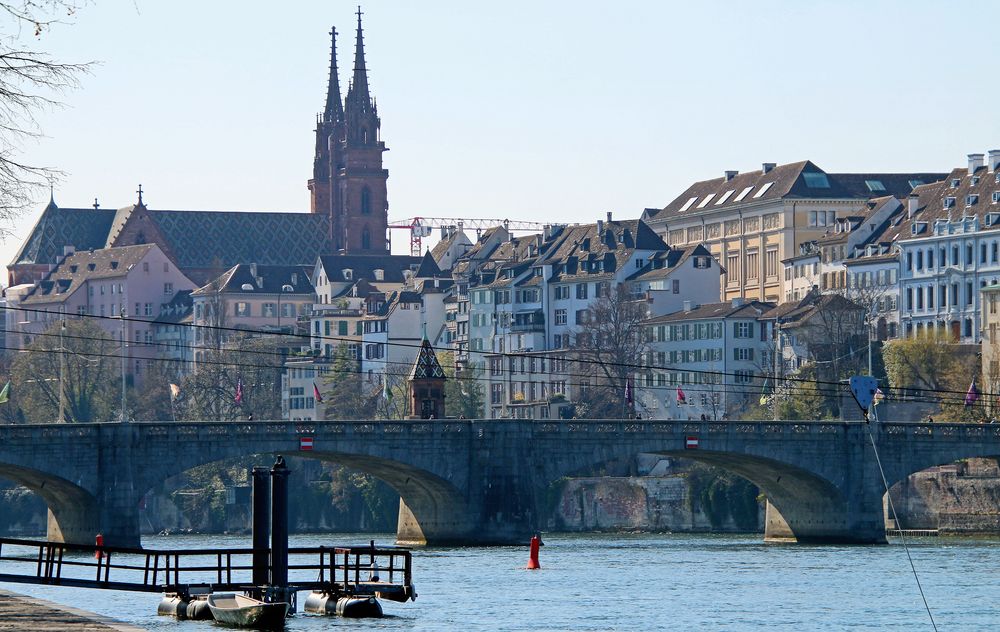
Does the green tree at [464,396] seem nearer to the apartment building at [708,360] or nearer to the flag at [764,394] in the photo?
the apartment building at [708,360]

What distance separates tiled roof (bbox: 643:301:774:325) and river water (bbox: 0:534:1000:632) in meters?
60.7

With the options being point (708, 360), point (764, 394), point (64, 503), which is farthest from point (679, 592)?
point (708, 360)

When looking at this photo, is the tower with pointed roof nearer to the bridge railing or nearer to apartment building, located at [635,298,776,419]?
the bridge railing

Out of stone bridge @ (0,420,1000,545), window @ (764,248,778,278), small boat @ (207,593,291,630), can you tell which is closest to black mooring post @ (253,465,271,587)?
small boat @ (207,593,291,630)

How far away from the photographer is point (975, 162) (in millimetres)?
176375

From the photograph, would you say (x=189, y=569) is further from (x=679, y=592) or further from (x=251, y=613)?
(x=679, y=592)

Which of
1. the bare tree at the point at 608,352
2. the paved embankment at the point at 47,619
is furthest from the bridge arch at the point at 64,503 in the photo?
the bare tree at the point at 608,352

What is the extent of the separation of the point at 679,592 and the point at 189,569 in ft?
61.7

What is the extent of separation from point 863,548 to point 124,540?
29613 millimetres

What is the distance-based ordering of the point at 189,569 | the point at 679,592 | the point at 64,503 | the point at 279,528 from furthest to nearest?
the point at 64,503 → the point at 679,592 → the point at 189,569 → the point at 279,528

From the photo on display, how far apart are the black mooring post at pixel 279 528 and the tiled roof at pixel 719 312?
108 metres

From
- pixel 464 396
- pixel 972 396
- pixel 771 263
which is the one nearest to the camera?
pixel 972 396

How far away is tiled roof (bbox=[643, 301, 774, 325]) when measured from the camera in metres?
176

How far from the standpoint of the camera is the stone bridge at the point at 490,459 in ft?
365
